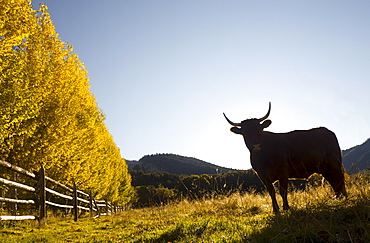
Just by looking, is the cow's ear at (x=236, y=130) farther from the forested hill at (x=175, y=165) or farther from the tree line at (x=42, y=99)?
the forested hill at (x=175, y=165)

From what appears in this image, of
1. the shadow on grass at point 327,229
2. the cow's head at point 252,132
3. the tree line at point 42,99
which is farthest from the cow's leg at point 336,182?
the tree line at point 42,99

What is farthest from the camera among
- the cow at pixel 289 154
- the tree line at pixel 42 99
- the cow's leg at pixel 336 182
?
the tree line at pixel 42 99

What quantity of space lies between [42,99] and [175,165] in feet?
446

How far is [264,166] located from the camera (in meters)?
6.91

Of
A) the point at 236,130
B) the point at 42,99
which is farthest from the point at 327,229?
the point at 42,99

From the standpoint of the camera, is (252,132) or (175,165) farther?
(175,165)

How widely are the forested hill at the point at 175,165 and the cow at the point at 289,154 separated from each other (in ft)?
399

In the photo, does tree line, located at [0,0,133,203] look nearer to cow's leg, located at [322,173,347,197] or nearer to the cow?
the cow

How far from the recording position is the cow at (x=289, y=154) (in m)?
6.79

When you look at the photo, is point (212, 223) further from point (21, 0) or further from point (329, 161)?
point (21, 0)

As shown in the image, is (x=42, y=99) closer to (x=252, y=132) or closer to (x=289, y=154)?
(x=252, y=132)

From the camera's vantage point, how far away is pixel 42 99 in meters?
13.0

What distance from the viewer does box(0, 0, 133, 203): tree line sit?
9.45m

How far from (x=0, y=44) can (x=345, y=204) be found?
9.74m
